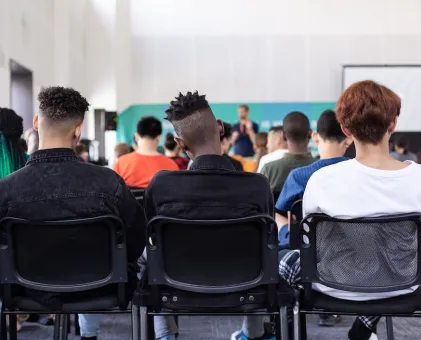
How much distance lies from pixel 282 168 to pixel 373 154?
144 centimetres

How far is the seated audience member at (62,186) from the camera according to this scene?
2.02 metres

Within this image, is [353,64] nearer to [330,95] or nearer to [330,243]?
[330,95]

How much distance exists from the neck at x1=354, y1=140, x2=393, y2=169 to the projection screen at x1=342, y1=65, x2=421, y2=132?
978cm

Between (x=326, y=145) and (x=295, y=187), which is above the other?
(x=326, y=145)

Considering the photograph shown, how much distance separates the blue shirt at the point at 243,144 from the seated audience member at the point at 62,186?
772cm

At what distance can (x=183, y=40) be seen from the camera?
1233 cm

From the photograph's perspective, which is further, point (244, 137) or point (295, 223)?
point (244, 137)

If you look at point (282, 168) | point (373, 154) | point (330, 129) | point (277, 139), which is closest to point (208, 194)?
point (373, 154)

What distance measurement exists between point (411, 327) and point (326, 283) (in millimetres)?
1813

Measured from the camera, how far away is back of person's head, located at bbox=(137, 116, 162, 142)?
4125mm

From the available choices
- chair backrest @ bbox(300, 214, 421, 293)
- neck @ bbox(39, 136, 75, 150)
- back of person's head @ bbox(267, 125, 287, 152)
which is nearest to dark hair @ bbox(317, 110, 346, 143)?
chair backrest @ bbox(300, 214, 421, 293)

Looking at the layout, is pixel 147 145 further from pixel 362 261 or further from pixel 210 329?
pixel 362 261

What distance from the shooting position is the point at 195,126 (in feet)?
7.46

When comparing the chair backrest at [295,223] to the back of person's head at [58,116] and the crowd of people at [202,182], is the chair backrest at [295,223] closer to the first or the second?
the crowd of people at [202,182]
